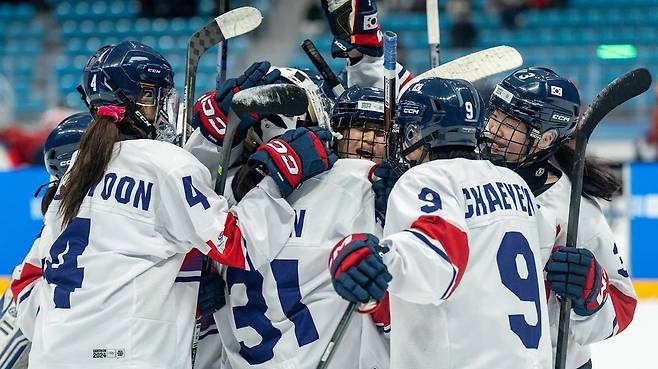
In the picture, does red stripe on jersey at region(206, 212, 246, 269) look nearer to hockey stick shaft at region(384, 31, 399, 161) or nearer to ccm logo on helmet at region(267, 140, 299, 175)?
ccm logo on helmet at region(267, 140, 299, 175)

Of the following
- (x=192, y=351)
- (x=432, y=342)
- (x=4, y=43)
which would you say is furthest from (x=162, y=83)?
(x=4, y=43)

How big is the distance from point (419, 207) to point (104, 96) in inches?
34.9

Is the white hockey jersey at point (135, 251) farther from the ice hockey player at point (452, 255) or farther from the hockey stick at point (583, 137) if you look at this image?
the hockey stick at point (583, 137)

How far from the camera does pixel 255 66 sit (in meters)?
2.77

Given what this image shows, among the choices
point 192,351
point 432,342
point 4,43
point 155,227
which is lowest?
point 4,43

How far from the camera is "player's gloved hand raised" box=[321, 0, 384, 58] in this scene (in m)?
3.20

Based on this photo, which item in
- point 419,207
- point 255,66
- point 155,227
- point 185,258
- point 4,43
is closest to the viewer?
point 419,207

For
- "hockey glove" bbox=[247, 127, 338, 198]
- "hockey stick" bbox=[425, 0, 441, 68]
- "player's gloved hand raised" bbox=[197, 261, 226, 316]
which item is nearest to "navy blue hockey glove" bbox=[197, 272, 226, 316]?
"player's gloved hand raised" bbox=[197, 261, 226, 316]

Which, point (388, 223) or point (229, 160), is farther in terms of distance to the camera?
point (229, 160)

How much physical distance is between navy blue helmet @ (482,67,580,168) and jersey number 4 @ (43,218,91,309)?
959 millimetres

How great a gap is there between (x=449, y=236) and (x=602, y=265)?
0.72 meters

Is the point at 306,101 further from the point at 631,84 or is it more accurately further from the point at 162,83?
the point at 631,84

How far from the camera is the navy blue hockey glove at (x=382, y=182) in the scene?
2.48 meters

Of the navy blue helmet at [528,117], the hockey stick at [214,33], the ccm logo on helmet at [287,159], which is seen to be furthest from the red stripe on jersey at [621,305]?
the hockey stick at [214,33]
